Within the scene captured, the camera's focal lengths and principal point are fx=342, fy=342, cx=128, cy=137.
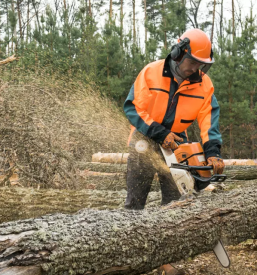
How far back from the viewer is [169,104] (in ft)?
10.1

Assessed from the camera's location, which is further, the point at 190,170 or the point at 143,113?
the point at 143,113

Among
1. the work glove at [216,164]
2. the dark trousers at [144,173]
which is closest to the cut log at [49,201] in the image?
the dark trousers at [144,173]

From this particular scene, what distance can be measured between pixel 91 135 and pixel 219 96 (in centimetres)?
714

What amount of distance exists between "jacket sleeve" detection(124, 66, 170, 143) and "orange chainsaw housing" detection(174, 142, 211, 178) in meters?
0.19

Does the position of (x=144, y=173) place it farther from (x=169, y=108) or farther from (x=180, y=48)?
(x=180, y=48)

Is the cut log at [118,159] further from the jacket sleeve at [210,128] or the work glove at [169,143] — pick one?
the work glove at [169,143]

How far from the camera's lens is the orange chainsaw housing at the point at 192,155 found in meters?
2.86

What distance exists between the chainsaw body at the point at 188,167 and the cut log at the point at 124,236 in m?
0.15

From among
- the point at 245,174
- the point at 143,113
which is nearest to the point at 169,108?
the point at 143,113

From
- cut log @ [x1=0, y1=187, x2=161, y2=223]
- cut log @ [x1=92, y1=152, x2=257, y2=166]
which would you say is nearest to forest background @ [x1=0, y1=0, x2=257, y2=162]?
cut log @ [x1=92, y1=152, x2=257, y2=166]

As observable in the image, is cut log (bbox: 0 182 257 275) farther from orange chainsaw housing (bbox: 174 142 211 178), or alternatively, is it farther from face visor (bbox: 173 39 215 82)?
face visor (bbox: 173 39 215 82)

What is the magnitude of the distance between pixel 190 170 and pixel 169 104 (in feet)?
2.08

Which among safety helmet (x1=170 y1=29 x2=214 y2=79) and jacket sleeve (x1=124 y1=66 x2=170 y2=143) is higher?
safety helmet (x1=170 y1=29 x2=214 y2=79)

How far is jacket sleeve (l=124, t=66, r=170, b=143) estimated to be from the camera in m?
2.86
